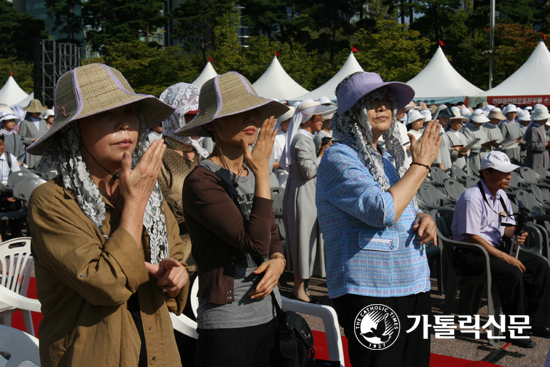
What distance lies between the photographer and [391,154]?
8.51ft

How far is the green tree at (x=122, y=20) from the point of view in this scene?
159 ft

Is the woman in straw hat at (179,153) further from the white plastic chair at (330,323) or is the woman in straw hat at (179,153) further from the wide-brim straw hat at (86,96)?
the wide-brim straw hat at (86,96)

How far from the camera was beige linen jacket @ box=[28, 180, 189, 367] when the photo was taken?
1.43m

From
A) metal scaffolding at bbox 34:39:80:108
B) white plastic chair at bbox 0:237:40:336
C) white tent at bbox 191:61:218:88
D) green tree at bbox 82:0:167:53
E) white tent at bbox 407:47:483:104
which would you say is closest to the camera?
white plastic chair at bbox 0:237:40:336

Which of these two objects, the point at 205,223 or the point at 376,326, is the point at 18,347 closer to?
the point at 205,223

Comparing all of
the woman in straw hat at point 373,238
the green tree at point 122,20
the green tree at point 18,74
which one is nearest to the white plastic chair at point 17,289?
the woman in straw hat at point 373,238

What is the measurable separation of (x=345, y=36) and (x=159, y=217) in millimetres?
51627

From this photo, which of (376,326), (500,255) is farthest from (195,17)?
(376,326)

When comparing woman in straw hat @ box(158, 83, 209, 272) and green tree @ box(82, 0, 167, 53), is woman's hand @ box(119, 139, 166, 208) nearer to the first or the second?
woman in straw hat @ box(158, 83, 209, 272)

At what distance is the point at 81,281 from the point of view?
1.40 metres

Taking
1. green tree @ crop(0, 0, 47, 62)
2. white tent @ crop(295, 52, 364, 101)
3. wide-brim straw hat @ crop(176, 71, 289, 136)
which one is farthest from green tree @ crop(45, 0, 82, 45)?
wide-brim straw hat @ crop(176, 71, 289, 136)

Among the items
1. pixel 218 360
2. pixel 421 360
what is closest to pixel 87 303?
pixel 218 360

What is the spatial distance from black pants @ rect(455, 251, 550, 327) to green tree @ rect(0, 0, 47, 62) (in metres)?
62.4

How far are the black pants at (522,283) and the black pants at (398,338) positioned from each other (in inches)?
95.1
